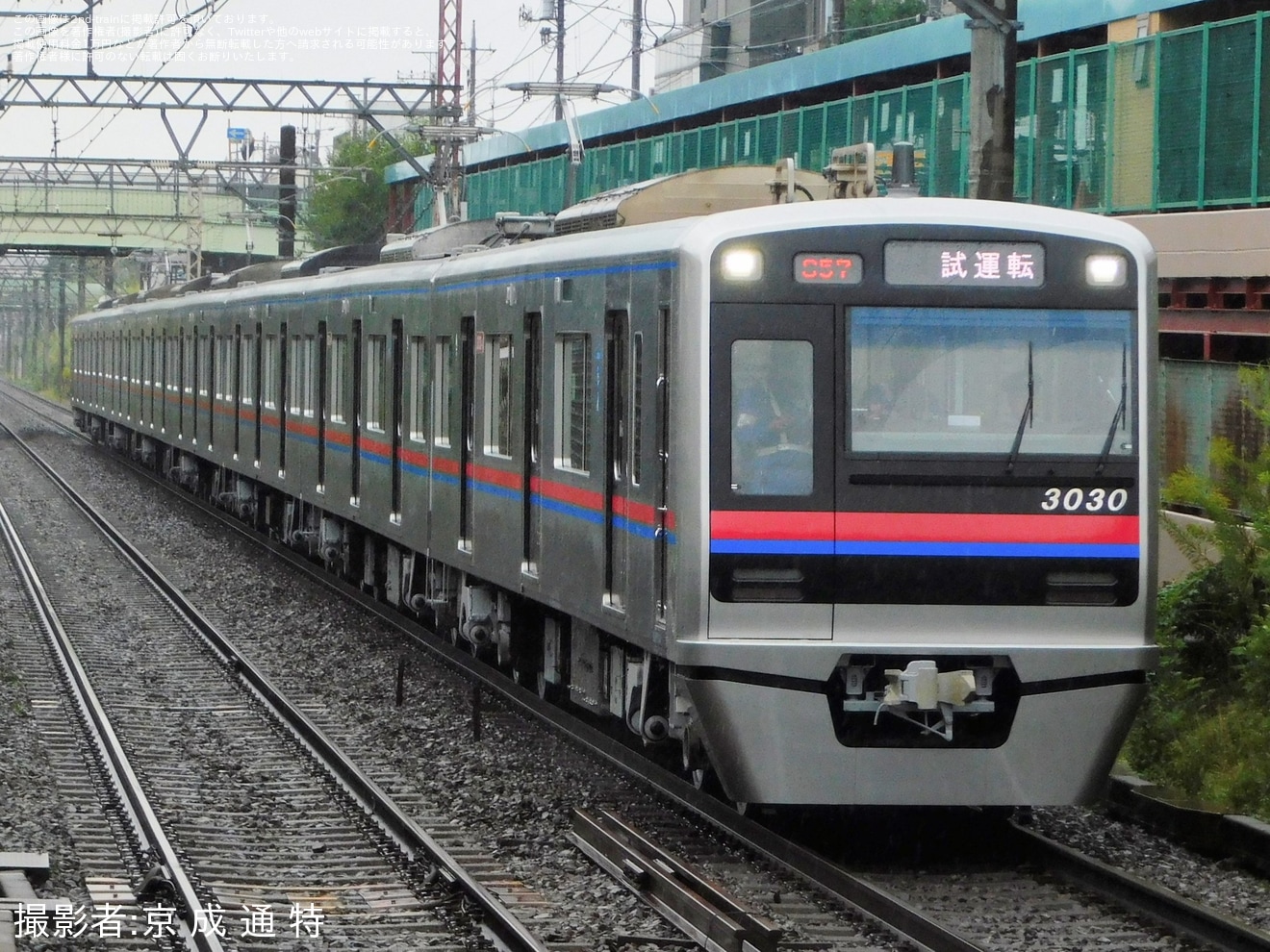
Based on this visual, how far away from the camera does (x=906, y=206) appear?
7848 millimetres

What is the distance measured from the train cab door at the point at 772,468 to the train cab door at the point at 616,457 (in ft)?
3.63

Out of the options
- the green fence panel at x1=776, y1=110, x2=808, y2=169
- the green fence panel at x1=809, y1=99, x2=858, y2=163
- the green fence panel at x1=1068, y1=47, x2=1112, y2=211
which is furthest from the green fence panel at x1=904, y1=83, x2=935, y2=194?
the green fence panel at x1=776, y1=110, x2=808, y2=169

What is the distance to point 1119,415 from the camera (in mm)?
7680

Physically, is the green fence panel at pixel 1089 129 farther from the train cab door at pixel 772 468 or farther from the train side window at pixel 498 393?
the train cab door at pixel 772 468

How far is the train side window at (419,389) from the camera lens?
1345 centimetres

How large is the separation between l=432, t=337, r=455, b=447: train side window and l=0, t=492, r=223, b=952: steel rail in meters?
2.66

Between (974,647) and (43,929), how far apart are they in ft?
11.3

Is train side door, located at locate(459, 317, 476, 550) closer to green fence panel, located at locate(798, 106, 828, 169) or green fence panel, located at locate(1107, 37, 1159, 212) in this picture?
green fence panel, located at locate(1107, 37, 1159, 212)

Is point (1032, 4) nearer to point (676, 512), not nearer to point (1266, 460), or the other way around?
point (1266, 460)

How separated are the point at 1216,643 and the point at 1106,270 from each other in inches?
133

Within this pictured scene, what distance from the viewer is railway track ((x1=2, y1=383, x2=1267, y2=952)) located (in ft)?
22.2

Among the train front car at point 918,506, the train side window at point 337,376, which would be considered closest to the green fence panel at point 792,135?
the train side window at point 337,376

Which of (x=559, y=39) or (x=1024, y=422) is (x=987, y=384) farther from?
(x=559, y=39)

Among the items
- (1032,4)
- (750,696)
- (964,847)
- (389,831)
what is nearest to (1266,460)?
(964,847)
